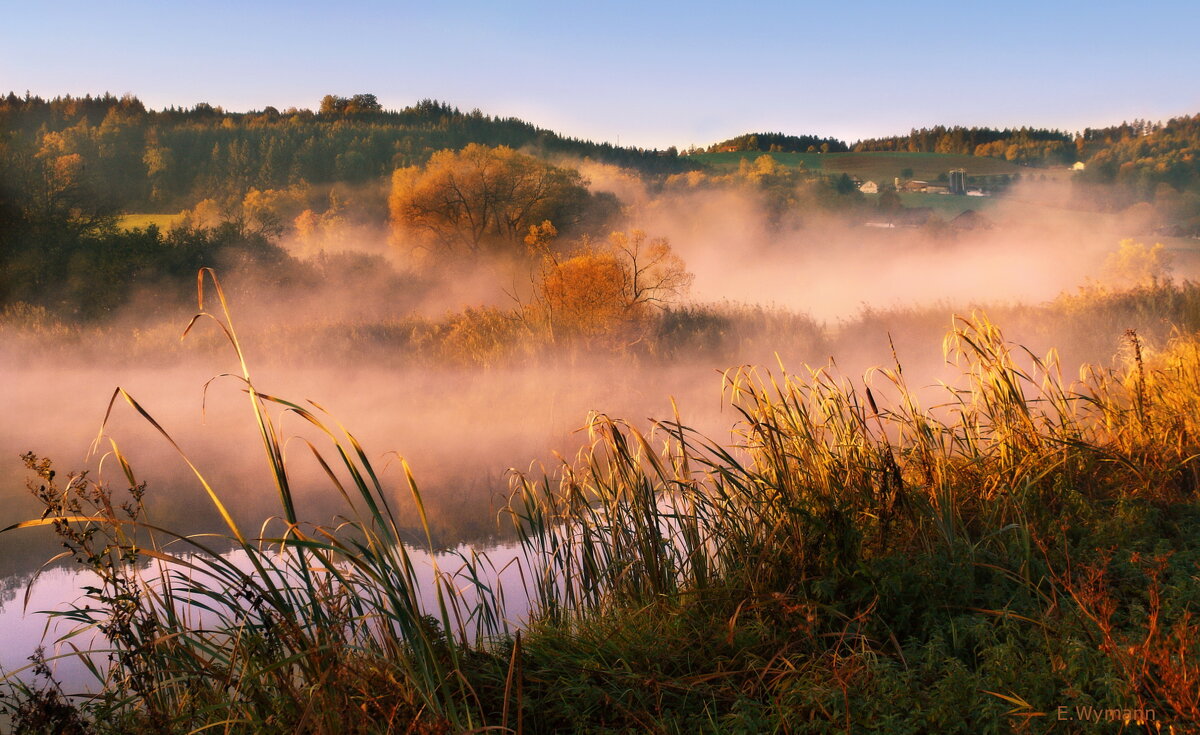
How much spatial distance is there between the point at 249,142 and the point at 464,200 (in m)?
11.7

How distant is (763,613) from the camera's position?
2691mm

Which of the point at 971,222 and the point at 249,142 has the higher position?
the point at 249,142

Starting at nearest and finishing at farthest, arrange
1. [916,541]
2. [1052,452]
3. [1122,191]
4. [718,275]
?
[916,541] < [1052,452] < [718,275] < [1122,191]

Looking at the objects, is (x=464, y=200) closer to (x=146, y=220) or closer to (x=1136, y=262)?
(x=146, y=220)

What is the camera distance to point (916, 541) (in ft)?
10.1

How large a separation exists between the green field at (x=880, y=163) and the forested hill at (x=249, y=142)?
5.29 meters

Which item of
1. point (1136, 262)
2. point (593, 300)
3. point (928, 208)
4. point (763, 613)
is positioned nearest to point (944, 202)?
point (928, 208)

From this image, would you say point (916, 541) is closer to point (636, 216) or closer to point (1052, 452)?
point (1052, 452)

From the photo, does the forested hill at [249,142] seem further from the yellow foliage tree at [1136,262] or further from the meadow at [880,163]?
the yellow foliage tree at [1136,262]

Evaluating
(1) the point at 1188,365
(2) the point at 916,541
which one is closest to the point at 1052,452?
(2) the point at 916,541

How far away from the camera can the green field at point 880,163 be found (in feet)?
104

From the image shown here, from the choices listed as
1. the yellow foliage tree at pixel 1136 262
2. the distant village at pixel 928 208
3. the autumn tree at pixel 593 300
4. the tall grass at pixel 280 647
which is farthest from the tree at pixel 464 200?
the tall grass at pixel 280 647

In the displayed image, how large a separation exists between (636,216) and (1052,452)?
20.2 meters

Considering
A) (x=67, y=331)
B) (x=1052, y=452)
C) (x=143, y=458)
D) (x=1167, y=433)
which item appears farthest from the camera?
(x=67, y=331)
